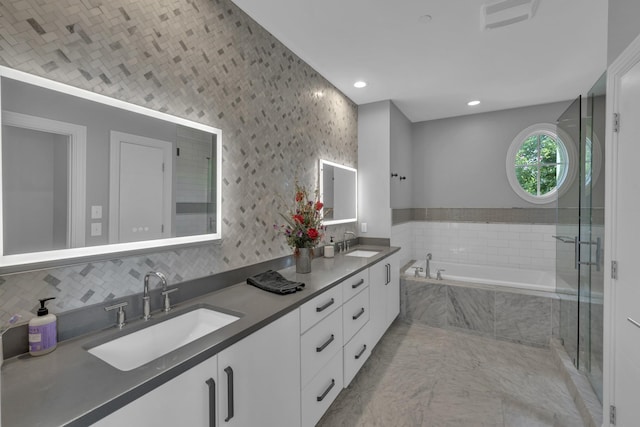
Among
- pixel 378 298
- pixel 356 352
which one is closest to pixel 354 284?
pixel 356 352

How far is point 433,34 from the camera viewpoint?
7.29 ft

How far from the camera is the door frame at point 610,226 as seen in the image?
1.51m

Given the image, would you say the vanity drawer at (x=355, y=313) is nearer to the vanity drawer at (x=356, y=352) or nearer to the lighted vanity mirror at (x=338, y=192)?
the vanity drawer at (x=356, y=352)

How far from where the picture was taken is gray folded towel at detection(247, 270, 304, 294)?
66.3 inches

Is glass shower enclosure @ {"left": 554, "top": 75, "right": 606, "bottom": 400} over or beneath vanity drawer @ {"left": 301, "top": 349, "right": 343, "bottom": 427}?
over

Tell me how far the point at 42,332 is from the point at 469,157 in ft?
15.9

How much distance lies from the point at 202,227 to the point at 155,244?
0.30 metres

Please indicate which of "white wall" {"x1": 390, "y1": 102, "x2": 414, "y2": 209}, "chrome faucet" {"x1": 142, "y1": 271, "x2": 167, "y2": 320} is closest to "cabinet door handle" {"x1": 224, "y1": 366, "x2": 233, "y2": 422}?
"chrome faucet" {"x1": 142, "y1": 271, "x2": 167, "y2": 320}

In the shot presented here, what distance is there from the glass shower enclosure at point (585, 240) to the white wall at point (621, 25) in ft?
1.06

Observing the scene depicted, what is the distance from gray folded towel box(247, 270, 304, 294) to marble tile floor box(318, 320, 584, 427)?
102cm

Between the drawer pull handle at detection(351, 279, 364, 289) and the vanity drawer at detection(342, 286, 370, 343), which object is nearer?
the vanity drawer at detection(342, 286, 370, 343)

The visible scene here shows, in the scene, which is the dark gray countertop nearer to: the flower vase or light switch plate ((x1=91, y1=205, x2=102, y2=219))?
light switch plate ((x1=91, y1=205, x2=102, y2=219))

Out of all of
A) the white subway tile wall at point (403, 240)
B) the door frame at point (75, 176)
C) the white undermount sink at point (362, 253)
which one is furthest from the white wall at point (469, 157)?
the door frame at point (75, 176)

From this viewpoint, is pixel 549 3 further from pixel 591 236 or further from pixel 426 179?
pixel 426 179
